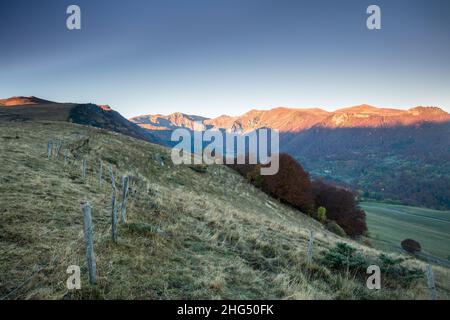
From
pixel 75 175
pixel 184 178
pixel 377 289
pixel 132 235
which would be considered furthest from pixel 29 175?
pixel 184 178

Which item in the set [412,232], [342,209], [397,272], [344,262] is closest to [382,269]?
[397,272]

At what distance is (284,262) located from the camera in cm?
904

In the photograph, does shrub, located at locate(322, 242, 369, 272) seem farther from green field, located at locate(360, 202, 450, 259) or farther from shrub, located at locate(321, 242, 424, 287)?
green field, located at locate(360, 202, 450, 259)

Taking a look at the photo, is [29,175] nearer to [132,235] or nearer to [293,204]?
[132,235]

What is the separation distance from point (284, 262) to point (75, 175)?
45.7ft

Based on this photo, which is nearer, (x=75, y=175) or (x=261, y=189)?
(x=75, y=175)

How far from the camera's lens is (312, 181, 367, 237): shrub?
165 ft

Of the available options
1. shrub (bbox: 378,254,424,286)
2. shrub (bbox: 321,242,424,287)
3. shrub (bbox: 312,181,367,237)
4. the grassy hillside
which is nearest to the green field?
shrub (bbox: 312,181,367,237)

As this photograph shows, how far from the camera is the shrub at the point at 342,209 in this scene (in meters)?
50.4

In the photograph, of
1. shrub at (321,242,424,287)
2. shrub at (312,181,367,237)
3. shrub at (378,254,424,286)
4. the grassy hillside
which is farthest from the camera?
shrub at (312,181,367,237)

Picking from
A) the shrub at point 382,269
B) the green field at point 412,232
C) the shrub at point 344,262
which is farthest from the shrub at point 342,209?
the shrub at point 344,262

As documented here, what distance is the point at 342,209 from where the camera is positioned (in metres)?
52.3

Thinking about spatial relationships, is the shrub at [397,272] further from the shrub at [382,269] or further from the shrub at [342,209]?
the shrub at [342,209]
